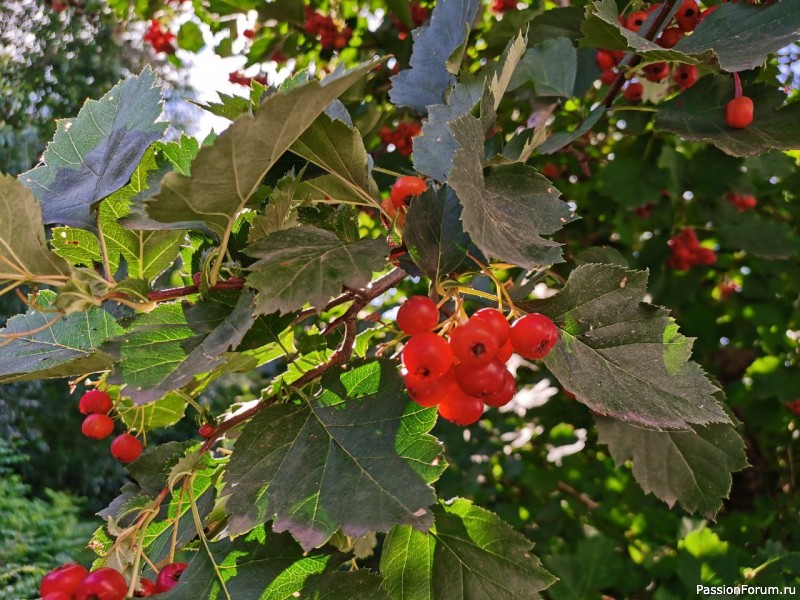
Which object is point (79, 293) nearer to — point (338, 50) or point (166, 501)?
point (166, 501)

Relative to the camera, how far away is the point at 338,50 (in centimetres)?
255

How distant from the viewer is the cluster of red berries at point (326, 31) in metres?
2.47

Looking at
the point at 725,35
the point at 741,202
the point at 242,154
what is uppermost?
the point at 242,154

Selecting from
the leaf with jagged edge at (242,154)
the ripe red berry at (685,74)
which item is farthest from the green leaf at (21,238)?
the ripe red berry at (685,74)

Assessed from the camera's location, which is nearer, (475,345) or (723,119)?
(475,345)

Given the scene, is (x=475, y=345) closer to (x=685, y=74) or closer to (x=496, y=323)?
(x=496, y=323)

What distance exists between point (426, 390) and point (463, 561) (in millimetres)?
271

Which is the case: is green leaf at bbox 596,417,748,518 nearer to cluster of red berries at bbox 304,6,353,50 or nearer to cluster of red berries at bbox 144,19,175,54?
cluster of red berries at bbox 304,6,353,50

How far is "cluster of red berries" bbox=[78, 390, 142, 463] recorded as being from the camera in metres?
1.02

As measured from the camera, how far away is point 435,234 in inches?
27.9

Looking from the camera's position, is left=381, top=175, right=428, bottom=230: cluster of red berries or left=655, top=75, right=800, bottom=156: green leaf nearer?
left=381, top=175, right=428, bottom=230: cluster of red berries

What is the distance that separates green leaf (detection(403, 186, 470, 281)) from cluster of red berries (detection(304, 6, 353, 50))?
199 cm

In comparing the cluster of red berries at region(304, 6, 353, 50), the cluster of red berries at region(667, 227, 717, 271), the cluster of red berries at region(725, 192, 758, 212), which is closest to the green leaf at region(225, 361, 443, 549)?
the cluster of red berries at region(667, 227, 717, 271)

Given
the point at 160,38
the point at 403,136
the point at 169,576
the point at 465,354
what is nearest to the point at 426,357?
the point at 465,354
